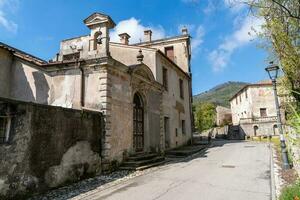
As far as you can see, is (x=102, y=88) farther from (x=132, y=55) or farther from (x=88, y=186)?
(x=132, y=55)

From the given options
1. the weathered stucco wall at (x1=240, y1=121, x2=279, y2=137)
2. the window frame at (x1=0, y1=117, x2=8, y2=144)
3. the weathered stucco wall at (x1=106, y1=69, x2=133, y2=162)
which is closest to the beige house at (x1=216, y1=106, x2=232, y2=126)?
the weathered stucco wall at (x1=240, y1=121, x2=279, y2=137)

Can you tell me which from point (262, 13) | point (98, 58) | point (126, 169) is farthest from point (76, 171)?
point (262, 13)

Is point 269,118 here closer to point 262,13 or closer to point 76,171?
point 262,13

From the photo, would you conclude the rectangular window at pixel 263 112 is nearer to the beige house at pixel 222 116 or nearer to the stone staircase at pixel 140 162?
the beige house at pixel 222 116

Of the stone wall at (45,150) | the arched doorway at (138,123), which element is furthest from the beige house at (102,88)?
the stone wall at (45,150)

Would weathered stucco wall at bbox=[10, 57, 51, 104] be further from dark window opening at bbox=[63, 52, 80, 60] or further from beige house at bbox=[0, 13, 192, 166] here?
dark window opening at bbox=[63, 52, 80, 60]

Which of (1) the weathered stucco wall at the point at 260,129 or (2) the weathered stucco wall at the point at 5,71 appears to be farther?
(1) the weathered stucco wall at the point at 260,129

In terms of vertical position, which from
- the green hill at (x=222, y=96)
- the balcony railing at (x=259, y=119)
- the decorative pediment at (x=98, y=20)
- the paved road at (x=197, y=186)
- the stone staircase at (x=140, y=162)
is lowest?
the paved road at (x=197, y=186)

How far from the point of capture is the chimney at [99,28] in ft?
36.9

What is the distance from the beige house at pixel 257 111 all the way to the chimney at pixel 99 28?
90.6 feet

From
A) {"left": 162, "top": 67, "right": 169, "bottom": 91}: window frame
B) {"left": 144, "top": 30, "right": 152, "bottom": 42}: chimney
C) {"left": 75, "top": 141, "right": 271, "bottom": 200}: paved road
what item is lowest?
{"left": 75, "top": 141, "right": 271, "bottom": 200}: paved road

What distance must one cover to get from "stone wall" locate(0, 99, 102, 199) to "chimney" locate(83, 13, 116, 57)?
3481 mm

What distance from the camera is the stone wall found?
615 centimetres

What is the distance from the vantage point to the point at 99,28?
11.6m
